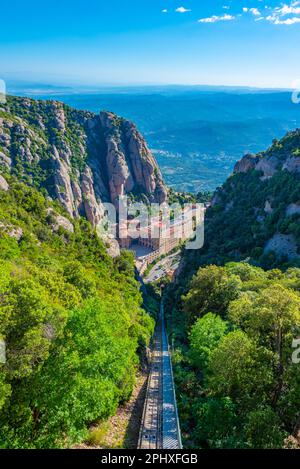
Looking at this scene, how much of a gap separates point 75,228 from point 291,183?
39201 mm

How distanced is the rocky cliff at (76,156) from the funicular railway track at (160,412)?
7618 centimetres

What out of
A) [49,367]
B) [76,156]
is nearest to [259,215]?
[49,367]

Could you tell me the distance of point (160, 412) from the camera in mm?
27062

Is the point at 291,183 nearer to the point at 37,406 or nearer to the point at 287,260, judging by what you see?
the point at 287,260

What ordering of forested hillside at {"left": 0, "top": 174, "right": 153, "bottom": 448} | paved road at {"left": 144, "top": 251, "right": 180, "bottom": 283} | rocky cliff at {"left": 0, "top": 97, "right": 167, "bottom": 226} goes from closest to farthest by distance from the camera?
forested hillside at {"left": 0, "top": 174, "right": 153, "bottom": 448} → rocky cliff at {"left": 0, "top": 97, "right": 167, "bottom": 226} → paved road at {"left": 144, "top": 251, "right": 180, "bottom": 283}

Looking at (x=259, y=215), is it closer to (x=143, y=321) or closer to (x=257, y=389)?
(x=143, y=321)

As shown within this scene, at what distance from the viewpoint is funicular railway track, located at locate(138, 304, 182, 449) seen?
2280cm

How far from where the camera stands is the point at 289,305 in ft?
68.5

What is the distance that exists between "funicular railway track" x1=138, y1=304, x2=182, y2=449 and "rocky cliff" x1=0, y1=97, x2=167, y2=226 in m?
76.2

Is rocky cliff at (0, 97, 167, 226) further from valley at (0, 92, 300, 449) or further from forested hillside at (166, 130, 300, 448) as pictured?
forested hillside at (166, 130, 300, 448)

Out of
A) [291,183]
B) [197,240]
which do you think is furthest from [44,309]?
[197,240]

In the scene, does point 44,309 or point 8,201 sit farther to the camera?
point 8,201

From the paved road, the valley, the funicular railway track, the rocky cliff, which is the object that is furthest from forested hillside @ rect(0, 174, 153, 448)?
the paved road

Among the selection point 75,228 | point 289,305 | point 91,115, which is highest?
point 91,115
